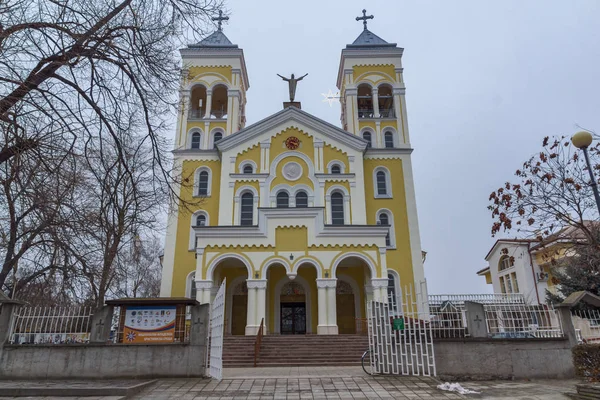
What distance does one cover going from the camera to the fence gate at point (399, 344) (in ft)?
33.3

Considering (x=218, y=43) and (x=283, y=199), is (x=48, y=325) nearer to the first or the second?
(x=283, y=199)

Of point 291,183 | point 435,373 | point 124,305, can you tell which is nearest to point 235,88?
point 291,183

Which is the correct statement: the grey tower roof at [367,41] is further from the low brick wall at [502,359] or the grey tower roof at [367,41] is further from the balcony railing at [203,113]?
the low brick wall at [502,359]

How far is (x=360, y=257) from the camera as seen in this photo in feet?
68.7

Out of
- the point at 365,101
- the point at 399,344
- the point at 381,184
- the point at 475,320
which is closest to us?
the point at 399,344

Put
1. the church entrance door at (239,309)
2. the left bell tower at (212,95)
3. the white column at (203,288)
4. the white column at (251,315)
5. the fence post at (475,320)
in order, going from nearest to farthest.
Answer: the fence post at (475,320) < the white column at (251,315) < the white column at (203,288) < the church entrance door at (239,309) < the left bell tower at (212,95)

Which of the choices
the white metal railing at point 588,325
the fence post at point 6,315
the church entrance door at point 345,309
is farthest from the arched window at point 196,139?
the white metal railing at point 588,325

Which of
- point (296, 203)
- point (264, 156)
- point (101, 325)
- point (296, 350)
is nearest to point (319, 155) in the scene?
point (264, 156)

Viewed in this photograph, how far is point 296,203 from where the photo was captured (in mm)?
24938

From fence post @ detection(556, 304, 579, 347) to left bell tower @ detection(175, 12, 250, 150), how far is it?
21.3 meters

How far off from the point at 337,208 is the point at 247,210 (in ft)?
17.0

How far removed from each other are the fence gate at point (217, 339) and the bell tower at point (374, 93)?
773 inches

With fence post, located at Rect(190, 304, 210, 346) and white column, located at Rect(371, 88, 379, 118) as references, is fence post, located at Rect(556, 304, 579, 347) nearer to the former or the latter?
fence post, located at Rect(190, 304, 210, 346)

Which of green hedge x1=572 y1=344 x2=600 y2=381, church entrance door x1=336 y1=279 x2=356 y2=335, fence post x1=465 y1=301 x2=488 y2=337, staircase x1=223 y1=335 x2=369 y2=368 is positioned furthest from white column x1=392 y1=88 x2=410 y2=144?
green hedge x1=572 y1=344 x2=600 y2=381
